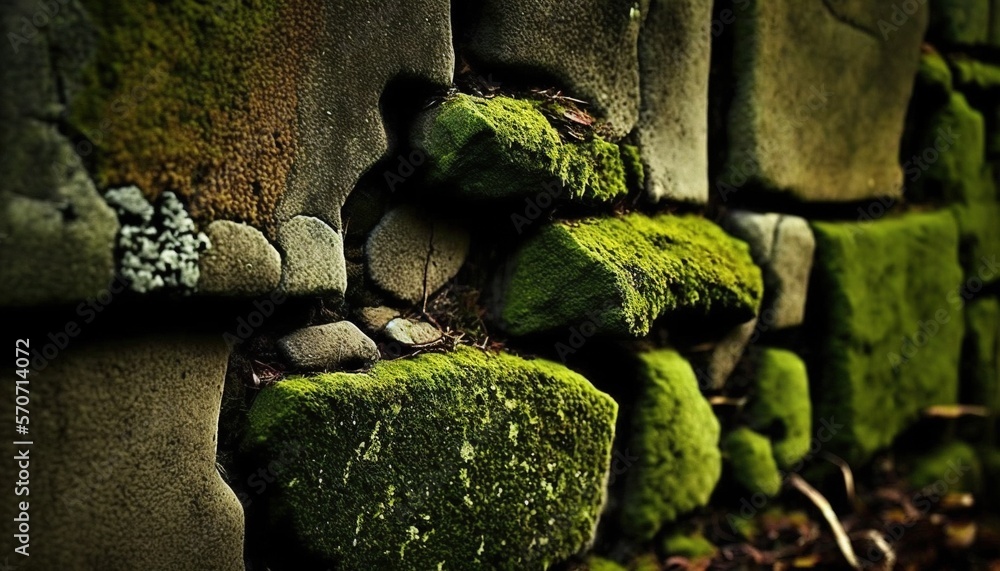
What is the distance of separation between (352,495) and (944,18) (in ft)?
8.14

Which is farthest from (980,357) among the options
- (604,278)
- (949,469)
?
(604,278)

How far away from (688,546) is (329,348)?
1042mm

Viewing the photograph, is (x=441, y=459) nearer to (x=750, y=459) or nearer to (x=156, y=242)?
(x=156, y=242)

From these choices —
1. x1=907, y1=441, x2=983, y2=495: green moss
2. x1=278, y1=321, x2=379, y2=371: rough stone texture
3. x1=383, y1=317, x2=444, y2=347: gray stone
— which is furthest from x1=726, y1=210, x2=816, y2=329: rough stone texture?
x1=278, y1=321, x2=379, y2=371: rough stone texture

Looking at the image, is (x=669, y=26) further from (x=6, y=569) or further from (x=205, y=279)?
(x=6, y=569)

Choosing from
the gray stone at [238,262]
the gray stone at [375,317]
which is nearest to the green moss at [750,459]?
the gray stone at [375,317]

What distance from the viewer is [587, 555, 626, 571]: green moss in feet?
5.17

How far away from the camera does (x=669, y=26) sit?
1.66 metres

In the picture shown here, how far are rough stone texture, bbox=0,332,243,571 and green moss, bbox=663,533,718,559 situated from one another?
3.40 feet

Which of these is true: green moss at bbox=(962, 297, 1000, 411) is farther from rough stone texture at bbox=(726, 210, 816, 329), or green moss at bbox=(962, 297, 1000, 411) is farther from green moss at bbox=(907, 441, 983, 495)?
Answer: rough stone texture at bbox=(726, 210, 816, 329)

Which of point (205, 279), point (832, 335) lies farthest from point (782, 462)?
point (205, 279)

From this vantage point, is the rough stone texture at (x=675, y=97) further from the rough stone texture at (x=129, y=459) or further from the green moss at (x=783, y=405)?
the rough stone texture at (x=129, y=459)

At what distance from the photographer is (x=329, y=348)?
1.17m

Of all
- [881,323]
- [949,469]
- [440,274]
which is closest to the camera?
[440,274]
